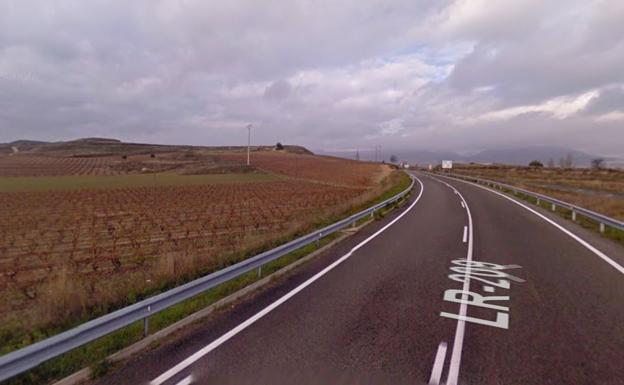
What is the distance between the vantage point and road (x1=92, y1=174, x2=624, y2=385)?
3.83 m

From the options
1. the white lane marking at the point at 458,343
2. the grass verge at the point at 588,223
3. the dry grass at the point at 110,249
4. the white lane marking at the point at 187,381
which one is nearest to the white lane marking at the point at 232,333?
the white lane marking at the point at 187,381

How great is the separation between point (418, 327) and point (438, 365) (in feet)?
3.29

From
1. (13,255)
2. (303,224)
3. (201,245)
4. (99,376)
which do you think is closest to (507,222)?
(303,224)

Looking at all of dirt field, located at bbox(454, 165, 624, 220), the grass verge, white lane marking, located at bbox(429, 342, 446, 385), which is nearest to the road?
white lane marking, located at bbox(429, 342, 446, 385)

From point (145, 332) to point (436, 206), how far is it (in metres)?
18.2

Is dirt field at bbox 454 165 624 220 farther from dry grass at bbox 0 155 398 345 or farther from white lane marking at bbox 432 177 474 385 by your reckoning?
white lane marking at bbox 432 177 474 385

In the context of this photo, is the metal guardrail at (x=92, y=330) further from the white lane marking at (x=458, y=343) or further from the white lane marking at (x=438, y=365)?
the white lane marking at (x=458, y=343)

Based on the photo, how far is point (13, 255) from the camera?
1123 cm

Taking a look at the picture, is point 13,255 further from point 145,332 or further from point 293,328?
point 293,328

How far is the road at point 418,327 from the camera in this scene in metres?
3.83

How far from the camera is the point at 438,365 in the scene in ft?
13.0

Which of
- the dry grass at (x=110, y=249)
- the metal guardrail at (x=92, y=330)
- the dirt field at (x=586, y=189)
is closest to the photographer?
the metal guardrail at (x=92, y=330)

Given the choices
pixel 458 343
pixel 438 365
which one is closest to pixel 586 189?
pixel 458 343

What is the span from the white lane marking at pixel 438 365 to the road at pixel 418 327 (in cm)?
1
